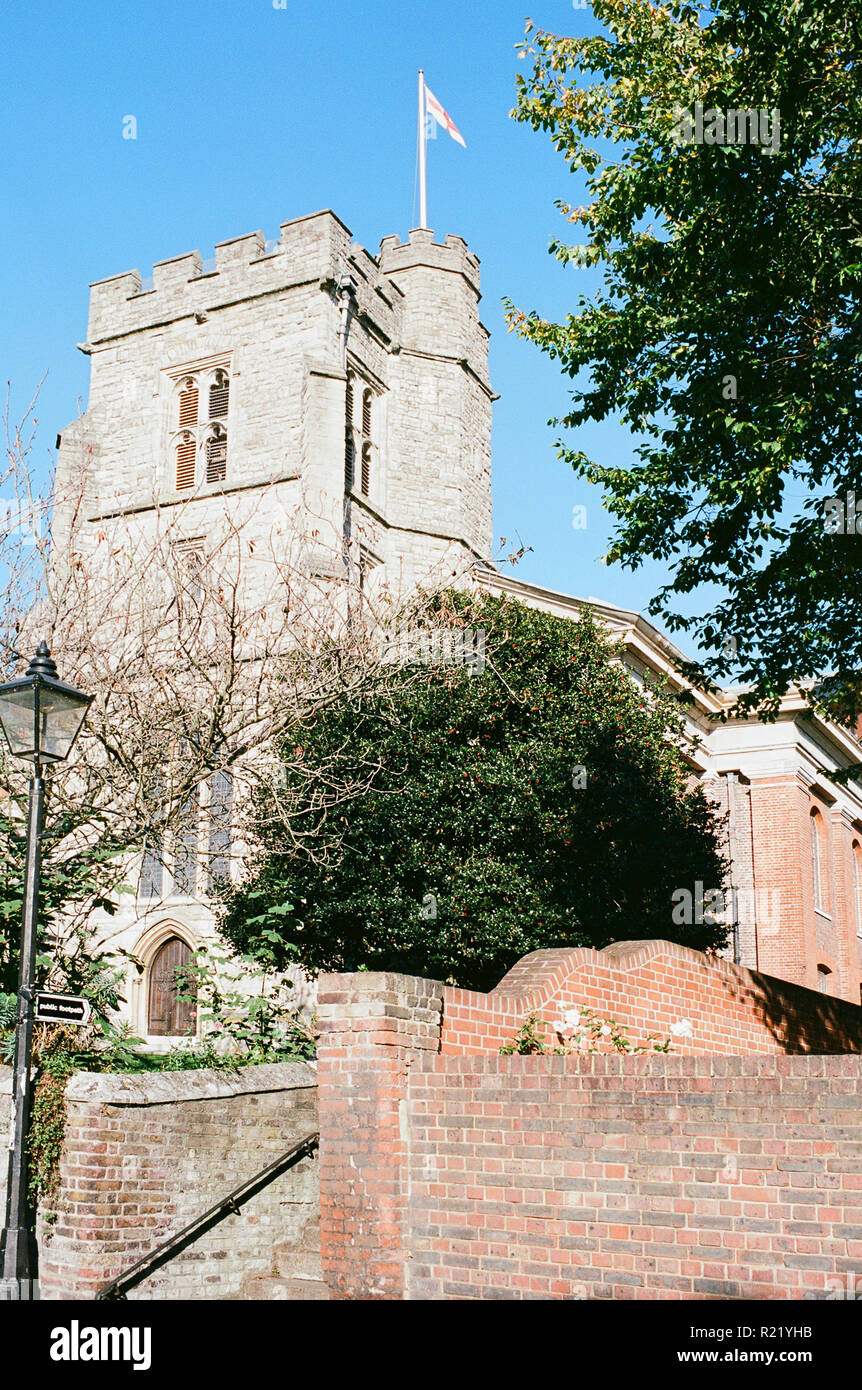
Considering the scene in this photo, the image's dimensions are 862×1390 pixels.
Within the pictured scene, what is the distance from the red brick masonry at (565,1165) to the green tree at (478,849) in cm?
801

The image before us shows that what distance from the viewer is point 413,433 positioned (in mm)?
33094

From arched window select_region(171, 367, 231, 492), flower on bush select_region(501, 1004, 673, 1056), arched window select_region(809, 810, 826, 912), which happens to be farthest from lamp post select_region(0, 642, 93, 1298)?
arched window select_region(809, 810, 826, 912)

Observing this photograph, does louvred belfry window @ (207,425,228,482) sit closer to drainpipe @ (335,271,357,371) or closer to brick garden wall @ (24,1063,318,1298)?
drainpipe @ (335,271,357,371)

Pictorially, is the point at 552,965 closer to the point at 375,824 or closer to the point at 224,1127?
the point at 224,1127

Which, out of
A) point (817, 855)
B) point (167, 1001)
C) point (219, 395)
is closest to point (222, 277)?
point (219, 395)

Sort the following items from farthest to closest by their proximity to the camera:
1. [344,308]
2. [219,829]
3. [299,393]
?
[344,308] → [299,393] → [219,829]

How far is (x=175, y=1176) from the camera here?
→ 950 cm

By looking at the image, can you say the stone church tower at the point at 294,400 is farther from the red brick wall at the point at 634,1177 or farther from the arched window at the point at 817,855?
the red brick wall at the point at 634,1177

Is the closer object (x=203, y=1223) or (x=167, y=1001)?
(x=203, y=1223)

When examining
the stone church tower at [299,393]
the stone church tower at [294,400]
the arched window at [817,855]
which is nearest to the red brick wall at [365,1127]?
the stone church tower at [294,400]

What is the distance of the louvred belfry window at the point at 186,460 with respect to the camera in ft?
103

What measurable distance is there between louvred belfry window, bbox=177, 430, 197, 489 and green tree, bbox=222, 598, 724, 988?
585 inches

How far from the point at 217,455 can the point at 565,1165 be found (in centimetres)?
2611

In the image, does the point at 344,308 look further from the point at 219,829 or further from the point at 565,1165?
the point at 565,1165
